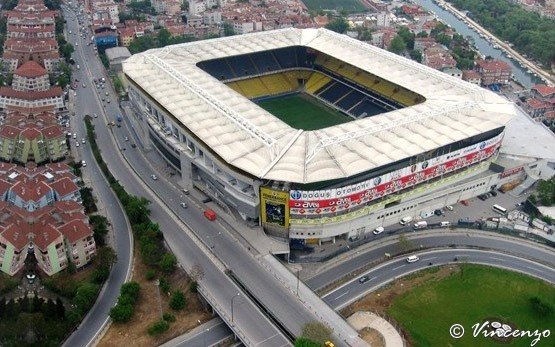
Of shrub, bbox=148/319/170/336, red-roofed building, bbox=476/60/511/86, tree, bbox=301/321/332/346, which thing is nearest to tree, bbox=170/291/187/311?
shrub, bbox=148/319/170/336

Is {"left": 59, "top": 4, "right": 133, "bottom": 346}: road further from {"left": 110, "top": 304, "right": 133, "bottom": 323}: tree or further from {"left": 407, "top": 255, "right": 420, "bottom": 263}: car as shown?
{"left": 407, "top": 255, "right": 420, "bottom": 263}: car

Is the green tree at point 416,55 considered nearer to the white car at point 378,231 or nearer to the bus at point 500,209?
the bus at point 500,209

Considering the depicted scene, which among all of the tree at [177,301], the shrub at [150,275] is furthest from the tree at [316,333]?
the shrub at [150,275]

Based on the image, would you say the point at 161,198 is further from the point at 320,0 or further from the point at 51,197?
the point at 320,0

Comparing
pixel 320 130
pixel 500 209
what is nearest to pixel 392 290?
pixel 320 130

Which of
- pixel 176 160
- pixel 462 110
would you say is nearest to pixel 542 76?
pixel 462 110

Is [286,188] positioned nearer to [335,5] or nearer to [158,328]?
[158,328]

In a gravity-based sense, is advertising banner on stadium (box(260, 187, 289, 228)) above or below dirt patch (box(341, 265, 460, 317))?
above
